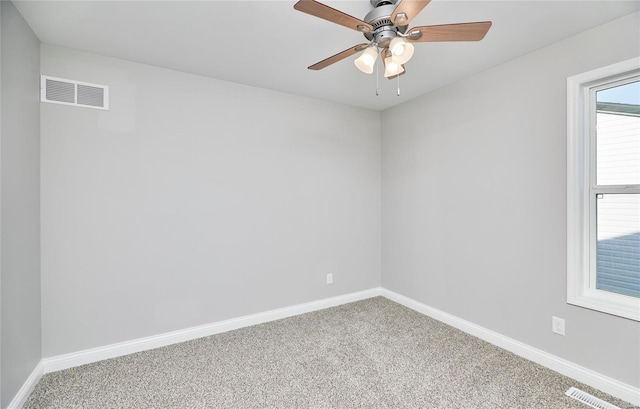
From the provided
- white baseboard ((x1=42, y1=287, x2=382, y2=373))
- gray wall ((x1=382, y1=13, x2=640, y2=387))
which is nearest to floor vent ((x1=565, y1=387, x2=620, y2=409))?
gray wall ((x1=382, y1=13, x2=640, y2=387))

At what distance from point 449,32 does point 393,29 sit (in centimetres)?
28

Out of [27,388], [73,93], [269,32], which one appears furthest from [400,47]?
[27,388]

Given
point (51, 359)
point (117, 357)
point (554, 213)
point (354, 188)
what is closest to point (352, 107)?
point (354, 188)

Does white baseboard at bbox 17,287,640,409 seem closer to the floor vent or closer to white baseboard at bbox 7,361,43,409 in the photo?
white baseboard at bbox 7,361,43,409

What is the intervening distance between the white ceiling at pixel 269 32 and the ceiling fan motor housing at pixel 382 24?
0.22 metres

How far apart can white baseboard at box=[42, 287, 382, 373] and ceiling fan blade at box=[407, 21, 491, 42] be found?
9.02 ft

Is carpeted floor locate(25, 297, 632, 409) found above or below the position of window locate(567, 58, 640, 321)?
below

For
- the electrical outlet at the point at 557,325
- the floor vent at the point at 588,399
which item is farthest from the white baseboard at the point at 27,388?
the electrical outlet at the point at 557,325

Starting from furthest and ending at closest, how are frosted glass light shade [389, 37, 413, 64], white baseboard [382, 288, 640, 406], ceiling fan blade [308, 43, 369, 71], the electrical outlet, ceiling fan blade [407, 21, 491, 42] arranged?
the electrical outlet
white baseboard [382, 288, 640, 406]
ceiling fan blade [308, 43, 369, 71]
frosted glass light shade [389, 37, 413, 64]
ceiling fan blade [407, 21, 491, 42]

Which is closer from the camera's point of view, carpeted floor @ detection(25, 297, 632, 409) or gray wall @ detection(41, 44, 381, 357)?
carpeted floor @ detection(25, 297, 632, 409)

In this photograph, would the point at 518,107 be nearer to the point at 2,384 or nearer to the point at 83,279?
the point at 83,279

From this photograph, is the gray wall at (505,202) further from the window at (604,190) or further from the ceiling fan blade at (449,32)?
the ceiling fan blade at (449,32)

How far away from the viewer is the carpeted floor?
6.21ft

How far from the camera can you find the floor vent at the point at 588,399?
182 centimetres
